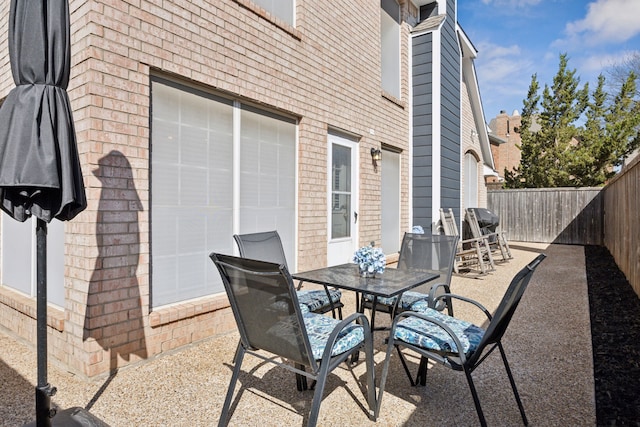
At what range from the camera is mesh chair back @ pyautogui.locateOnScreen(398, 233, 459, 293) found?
398 cm

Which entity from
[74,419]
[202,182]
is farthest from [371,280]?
[74,419]

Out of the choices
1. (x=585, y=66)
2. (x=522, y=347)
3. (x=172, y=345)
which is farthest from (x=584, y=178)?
(x=172, y=345)

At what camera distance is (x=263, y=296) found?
220 centimetres

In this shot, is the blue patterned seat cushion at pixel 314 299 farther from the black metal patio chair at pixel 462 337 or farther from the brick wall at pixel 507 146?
the brick wall at pixel 507 146

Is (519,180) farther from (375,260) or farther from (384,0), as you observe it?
(375,260)

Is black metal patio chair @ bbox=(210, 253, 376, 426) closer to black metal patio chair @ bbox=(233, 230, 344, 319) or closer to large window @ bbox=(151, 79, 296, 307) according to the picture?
black metal patio chair @ bbox=(233, 230, 344, 319)

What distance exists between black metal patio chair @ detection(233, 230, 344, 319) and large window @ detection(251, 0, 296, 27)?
2.83m

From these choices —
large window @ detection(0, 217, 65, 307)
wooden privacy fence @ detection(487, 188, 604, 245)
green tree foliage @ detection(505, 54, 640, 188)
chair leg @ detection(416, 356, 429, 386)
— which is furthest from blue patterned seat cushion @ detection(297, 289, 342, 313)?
green tree foliage @ detection(505, 54, 640, 188)

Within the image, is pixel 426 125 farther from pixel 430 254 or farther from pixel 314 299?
pixel 314 299

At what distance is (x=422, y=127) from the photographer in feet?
26.7

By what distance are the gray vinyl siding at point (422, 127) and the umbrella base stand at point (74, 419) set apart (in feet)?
22.7

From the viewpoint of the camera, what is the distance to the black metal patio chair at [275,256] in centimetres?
354

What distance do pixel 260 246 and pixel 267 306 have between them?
65.4 inches

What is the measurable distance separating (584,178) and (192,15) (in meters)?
16.9
